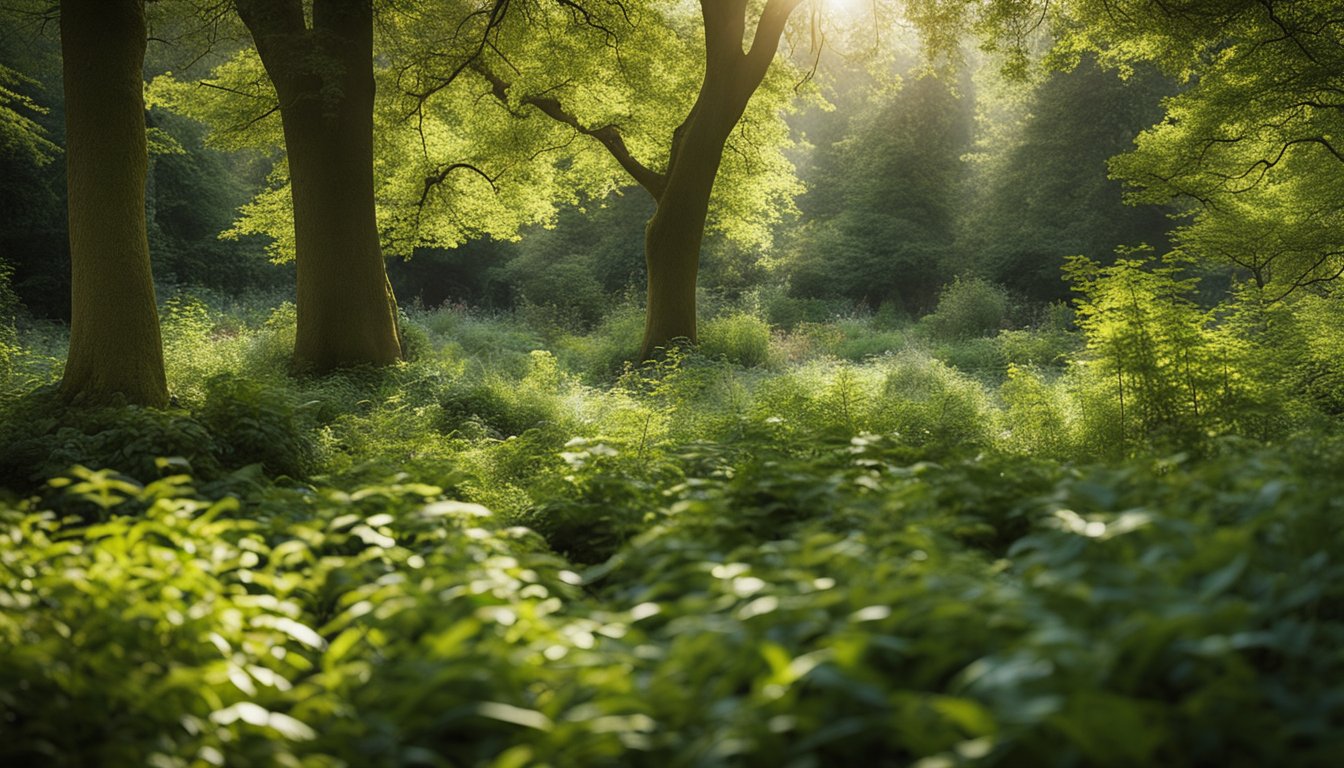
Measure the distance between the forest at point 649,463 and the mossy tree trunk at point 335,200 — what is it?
6 centimetres

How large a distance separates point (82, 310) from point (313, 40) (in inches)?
161

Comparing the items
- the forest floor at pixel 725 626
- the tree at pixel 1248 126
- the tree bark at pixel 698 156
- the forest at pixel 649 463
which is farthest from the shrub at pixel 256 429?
the tree at pixel 1248 126

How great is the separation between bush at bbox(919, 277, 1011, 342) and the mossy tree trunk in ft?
57.0

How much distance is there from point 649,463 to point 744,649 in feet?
11.1

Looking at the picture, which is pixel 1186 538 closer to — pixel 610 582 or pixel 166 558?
pixel 610 582

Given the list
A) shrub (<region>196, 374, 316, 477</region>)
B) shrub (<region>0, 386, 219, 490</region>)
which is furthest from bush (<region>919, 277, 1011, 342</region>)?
shrub (<region>0, 386, 219, 490</region>)

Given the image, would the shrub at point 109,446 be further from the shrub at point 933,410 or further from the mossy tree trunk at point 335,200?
the mossy tree trunk at point 335,200

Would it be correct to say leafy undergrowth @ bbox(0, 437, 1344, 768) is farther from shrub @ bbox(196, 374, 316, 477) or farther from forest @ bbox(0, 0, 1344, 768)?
shrub @ bbox(196, 374, 316, 477)

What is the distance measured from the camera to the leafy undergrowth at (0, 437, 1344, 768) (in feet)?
5.99

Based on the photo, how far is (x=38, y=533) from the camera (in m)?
3.11

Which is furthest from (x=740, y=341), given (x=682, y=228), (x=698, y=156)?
(x=698, y=156)

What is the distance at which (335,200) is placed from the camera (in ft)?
35.8

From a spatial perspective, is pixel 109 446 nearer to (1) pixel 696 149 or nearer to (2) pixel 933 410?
(2) pixel 933 410

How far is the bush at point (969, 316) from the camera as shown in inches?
963
